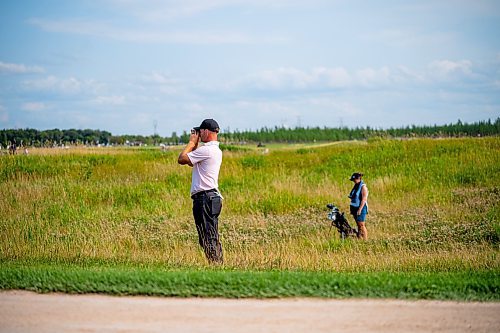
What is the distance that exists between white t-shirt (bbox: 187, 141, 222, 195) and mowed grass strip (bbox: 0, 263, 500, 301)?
5.55ft

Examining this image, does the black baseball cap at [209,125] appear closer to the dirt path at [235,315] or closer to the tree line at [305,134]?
the dirt path at [235,315]

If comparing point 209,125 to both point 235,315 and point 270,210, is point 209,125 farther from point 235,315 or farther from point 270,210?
point 270,210

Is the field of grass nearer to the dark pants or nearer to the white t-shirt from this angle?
the dark pants

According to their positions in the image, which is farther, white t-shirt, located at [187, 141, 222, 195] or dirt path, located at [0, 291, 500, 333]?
white t-shirt, located at [187, 141, 222, 195]

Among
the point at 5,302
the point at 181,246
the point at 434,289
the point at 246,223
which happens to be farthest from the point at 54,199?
the point at 434,289

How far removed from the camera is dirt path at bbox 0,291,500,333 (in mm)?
7488

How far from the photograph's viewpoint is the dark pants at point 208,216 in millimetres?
11305

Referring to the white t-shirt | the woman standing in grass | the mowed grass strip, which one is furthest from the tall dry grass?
the mowed grass strip

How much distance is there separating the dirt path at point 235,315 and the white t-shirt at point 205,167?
2865mm

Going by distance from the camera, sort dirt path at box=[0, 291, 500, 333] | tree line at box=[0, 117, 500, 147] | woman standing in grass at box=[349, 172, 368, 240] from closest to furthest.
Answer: dirt path at box=[0, 291, 500, 333] → woman standing in grass at box=[349, 172, 368, 240] → tree line at box=[0, 117, 500, 147]

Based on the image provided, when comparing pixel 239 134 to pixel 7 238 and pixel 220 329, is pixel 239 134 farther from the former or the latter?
pixel 220 329

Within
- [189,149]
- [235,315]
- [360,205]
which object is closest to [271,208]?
[360,205]

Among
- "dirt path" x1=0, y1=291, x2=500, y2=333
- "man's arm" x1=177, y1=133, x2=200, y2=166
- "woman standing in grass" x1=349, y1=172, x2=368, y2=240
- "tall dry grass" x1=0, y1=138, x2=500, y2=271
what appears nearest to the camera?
"dirt path" x1=0, y1=291, x2=500, y2=333

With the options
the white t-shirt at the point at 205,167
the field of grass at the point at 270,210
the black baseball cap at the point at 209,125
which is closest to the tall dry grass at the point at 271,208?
the field of grass at the point at 270,210
